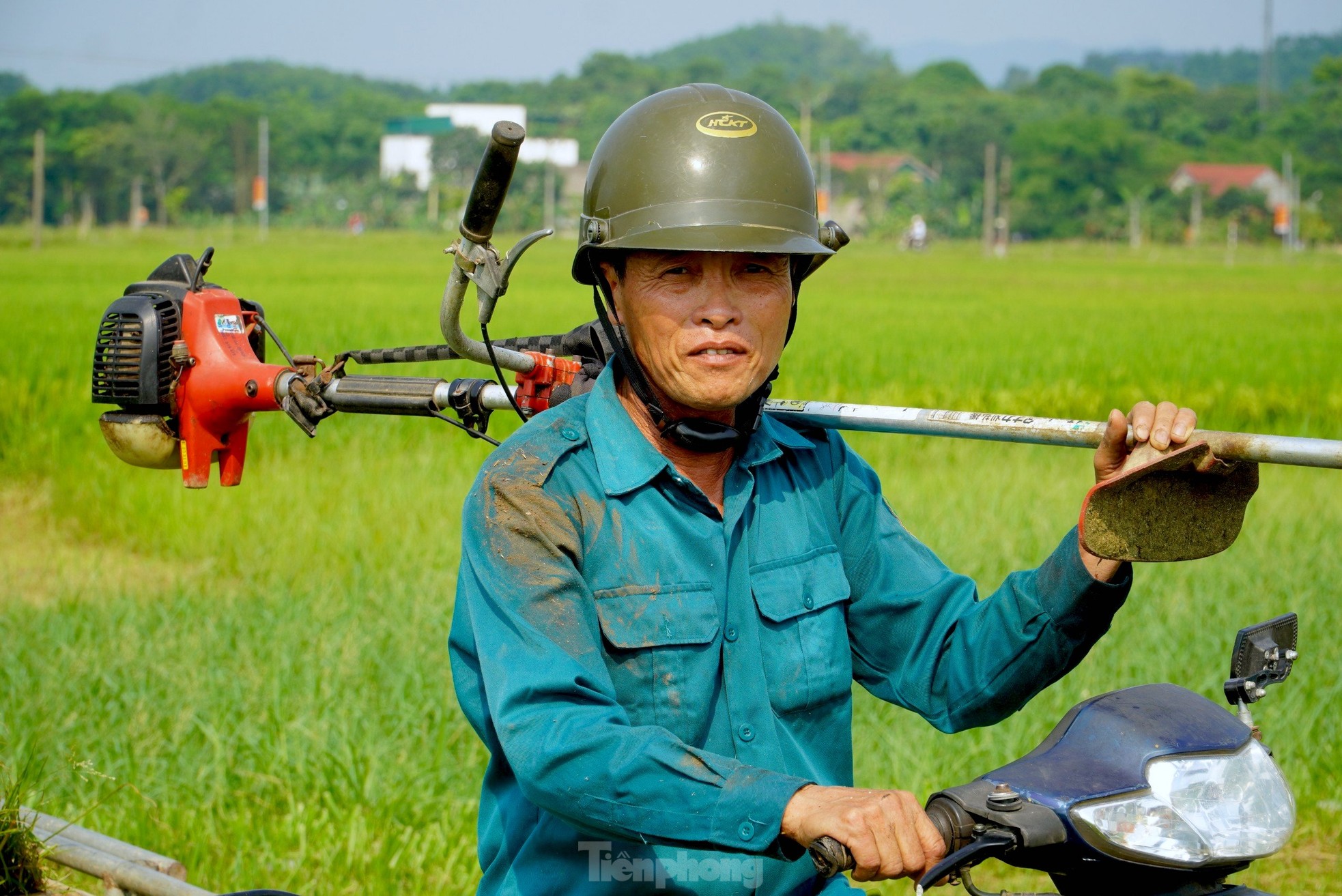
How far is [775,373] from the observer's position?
6.91ft

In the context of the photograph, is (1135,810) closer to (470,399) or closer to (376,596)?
(470,399)

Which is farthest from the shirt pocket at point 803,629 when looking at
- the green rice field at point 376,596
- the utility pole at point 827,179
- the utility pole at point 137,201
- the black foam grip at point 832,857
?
the utility pole at point 137,201

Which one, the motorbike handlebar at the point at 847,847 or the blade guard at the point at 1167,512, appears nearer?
the motorbike handlebar at the point at 847,847

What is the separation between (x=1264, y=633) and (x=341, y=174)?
352 ft

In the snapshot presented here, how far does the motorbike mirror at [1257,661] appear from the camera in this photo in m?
1.51

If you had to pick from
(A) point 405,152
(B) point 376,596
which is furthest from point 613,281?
(A) point 405,152

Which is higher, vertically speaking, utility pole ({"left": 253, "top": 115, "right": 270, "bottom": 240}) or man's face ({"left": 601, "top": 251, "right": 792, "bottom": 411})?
utility pole ({"left": 253, "top": 115, "right": 270, "bottom": 240})

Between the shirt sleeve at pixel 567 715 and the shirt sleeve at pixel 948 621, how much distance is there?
1.71ft

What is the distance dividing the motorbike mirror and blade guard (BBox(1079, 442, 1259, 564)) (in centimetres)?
24

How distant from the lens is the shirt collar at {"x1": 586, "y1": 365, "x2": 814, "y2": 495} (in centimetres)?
→ 193

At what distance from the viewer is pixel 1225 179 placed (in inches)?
3356

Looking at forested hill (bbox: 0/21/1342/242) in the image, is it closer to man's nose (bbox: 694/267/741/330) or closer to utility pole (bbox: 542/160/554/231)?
utility pole (bbox: 542/160/554/231)

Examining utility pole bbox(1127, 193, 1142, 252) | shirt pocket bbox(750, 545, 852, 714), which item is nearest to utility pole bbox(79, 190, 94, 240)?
utility pole bbox(1127, 193, 1142, 252)

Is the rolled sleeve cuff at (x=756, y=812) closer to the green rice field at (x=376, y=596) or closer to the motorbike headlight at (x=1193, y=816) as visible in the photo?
the motorbike headlight at (x=1193, y=816)
